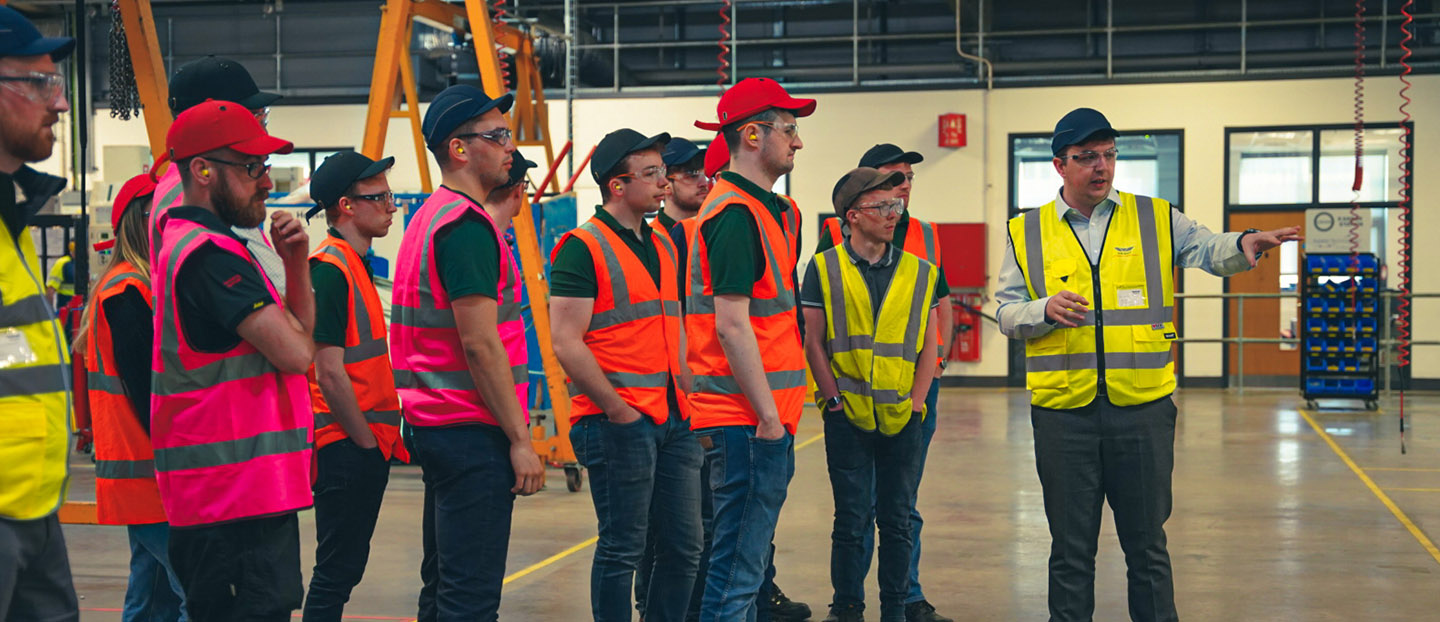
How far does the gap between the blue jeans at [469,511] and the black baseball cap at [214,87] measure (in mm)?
1115

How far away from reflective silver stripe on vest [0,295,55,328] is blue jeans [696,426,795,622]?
76.9 inches

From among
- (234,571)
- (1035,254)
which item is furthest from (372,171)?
(1035,254)

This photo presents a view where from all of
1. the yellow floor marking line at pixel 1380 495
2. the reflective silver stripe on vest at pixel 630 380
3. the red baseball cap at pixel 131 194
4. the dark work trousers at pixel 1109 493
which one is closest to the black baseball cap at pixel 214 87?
the red baseball cap at pixel 131 194

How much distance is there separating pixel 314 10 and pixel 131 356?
17.5 metres

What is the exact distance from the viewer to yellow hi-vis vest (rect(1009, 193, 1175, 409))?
4168 mm

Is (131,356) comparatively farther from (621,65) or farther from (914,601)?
(621,65)

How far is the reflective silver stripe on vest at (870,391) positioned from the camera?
4.88 meters

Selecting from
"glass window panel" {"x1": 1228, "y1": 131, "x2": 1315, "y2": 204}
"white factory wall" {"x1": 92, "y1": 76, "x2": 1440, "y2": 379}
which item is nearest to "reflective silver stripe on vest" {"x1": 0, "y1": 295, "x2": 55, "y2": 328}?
"white factory wall" {"x1": 92, "y1": 76, "x2": 1440, "y2": 379}

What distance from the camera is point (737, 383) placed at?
12.7 ft

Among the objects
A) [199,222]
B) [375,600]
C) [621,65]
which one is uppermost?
[621,65]

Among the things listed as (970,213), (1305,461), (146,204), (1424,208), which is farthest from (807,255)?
(146,204)

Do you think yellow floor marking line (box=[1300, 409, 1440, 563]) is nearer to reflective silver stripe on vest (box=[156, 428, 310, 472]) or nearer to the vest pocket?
reflective silver stripe on vest (box=[156, 428, 310, 472])

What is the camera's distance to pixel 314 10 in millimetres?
19594

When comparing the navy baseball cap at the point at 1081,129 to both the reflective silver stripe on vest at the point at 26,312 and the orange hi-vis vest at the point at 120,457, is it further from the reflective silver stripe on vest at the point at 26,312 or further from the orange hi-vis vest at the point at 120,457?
the reflective silver stripe on vest at the point at 26,312
